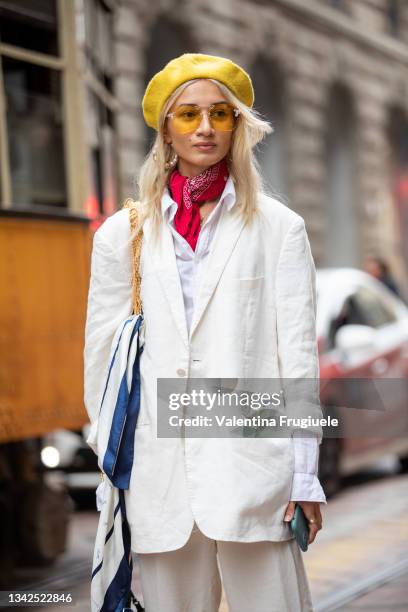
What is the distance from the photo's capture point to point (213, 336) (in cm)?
305

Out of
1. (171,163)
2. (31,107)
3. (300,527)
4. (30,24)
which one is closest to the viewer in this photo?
(300,527)

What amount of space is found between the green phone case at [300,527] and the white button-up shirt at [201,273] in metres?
A: 0.04

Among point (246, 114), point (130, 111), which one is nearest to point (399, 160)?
point (130, 111)

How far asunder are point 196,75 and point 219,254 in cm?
45

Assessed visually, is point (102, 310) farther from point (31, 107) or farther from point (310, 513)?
point (31, 107)

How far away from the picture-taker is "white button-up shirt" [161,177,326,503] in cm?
301

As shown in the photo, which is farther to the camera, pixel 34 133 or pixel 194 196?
pixel 34 133

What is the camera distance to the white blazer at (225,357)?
2.99 meters

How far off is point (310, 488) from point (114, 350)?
1.90 ft

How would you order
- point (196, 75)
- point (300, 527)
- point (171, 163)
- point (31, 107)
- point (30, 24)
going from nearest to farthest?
point (300, 527), point (196, 75), point (171, 163), point (30, 24), point (31, 107)

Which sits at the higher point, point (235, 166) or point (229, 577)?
point (235, 166)

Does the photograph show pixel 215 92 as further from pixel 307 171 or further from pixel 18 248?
pixel 307 171

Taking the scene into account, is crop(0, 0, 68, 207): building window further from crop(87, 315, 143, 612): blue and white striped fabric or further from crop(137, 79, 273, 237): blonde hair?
crop(87, 315, 143, 612): blue and white striped fabric

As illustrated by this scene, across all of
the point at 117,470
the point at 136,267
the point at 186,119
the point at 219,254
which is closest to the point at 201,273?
the point at 219,254
